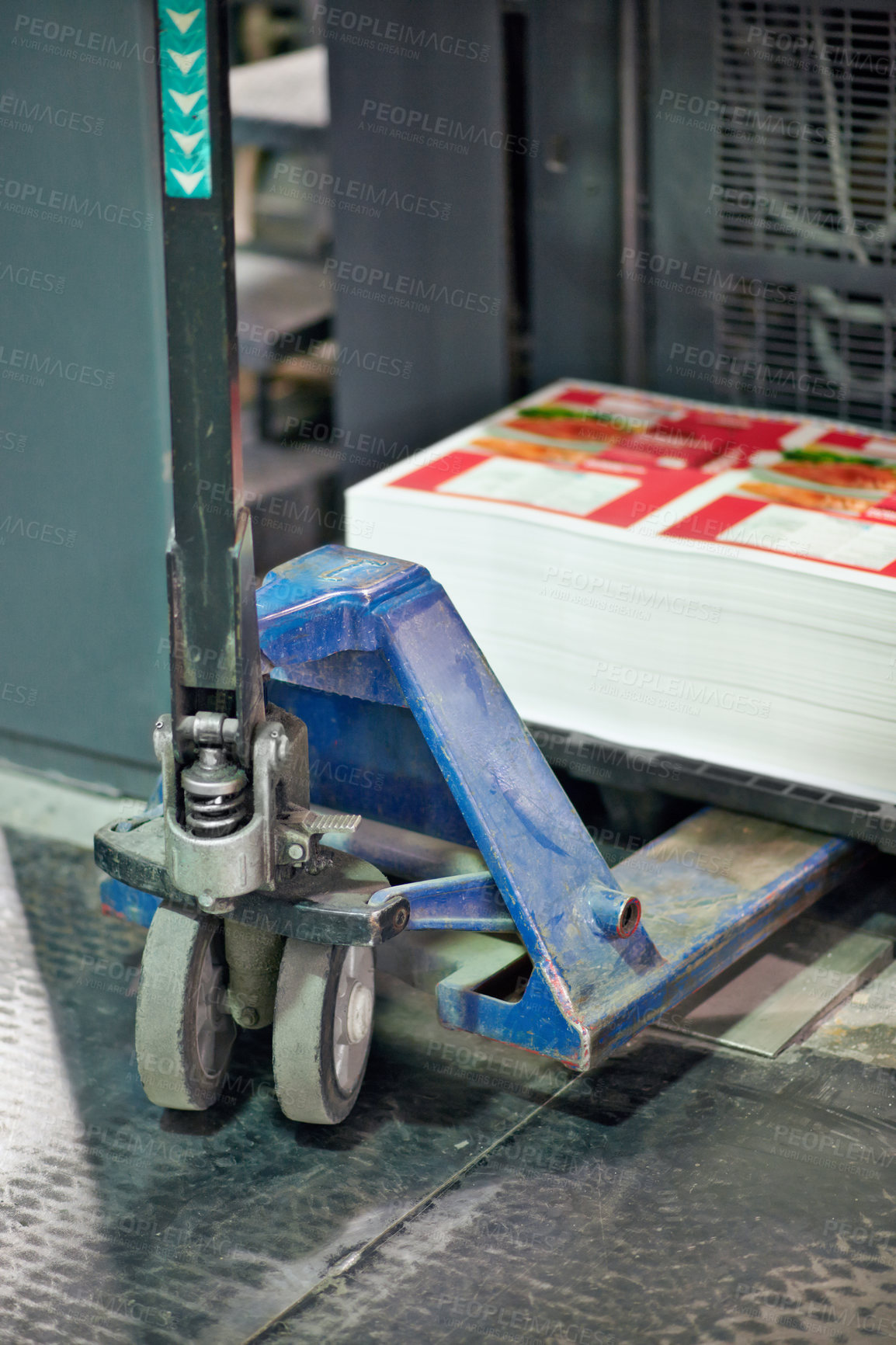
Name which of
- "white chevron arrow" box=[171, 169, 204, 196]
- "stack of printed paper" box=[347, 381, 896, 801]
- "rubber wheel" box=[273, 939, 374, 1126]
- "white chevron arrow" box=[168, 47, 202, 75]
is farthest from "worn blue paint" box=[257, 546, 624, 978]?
"white chevron arrow" box=[168, 47, 202, 75]

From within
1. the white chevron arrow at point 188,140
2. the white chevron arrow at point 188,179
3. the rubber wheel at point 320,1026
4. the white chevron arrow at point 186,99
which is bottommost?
the rubber wheel at point 320,1026

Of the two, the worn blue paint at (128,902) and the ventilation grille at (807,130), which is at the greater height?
the ventilation grille at (807,130)

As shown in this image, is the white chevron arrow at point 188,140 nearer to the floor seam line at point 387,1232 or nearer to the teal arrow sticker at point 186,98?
the teal arrow sticker at point 186,98

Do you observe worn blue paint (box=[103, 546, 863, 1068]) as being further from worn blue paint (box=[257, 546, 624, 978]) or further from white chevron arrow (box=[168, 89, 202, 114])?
white chevron arrow (box=[168, 89, 202, 114])

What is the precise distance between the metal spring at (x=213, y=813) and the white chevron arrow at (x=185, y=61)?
854 mm

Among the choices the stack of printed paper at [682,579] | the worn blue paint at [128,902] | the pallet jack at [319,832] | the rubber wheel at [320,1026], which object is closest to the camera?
the pallet jack at [319,832]

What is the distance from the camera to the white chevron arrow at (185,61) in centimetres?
198

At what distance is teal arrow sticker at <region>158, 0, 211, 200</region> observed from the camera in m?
1.98

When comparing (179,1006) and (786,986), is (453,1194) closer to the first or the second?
(179,1006)

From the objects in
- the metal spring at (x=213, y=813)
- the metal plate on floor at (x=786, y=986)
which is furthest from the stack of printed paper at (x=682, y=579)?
the metal spring at (x=213, y=813)

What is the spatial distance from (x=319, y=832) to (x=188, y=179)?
851 mm

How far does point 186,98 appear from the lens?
2.00 meters

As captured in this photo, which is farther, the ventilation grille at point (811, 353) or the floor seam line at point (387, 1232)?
the ventilation grille at point (811, 353)

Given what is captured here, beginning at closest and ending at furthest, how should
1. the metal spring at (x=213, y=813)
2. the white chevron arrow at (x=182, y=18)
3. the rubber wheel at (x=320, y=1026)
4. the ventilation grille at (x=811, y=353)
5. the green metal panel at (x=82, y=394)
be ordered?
the white chevron arrow at (x=182, y=18)
the metal spring at (x=213, y=813)
the rubber wheel at (x=320, y=1026)
the green metal panel at (x=82, y=394)
the ventilation grille at (x=811, y=353)
